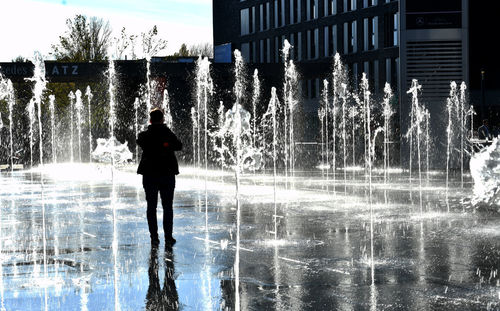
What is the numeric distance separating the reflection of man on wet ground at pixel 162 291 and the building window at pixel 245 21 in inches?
2514

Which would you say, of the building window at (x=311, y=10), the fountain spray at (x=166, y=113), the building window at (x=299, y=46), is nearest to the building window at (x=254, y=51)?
the building window at (x=299, y=46)

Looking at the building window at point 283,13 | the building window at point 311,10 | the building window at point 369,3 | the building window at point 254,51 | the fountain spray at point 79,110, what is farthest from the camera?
the building window at point 254,51

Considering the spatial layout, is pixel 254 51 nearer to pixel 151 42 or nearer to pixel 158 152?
pixel 151 42

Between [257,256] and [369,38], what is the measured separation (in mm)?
48671

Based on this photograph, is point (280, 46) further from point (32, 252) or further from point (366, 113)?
point (32, 252)

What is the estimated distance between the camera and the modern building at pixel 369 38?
119 ft

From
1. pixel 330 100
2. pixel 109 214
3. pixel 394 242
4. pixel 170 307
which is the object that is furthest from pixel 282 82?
pixel 170 307

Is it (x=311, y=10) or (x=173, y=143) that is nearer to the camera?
(x=173, y=143)

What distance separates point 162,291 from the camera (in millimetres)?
Result: 6902

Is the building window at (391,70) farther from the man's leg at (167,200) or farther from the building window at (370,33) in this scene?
the man's leg at (167,200)

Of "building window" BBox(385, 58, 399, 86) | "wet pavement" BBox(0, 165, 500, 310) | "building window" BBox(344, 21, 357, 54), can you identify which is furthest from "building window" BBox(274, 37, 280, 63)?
"wet pavement" BBox(0, 165, 500, 310)

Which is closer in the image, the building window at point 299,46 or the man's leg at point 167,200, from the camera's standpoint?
the man's leg at point 167,200

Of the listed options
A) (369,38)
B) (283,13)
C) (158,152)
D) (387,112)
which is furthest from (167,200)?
(283,13)

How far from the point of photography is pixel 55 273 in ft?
26.0
